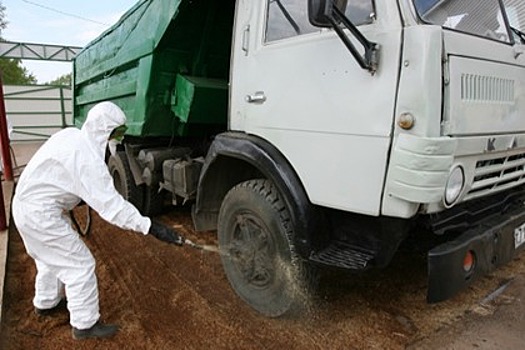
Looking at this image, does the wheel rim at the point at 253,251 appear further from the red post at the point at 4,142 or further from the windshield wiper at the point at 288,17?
the red post at the point at 4,142

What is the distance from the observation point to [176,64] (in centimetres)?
375

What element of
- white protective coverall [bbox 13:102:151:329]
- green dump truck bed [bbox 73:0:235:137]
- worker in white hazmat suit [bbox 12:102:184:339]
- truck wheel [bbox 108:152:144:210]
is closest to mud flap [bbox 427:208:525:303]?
worker in white hazmat suit [bbox 12:102:184:339]

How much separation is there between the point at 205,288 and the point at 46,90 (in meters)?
14.3

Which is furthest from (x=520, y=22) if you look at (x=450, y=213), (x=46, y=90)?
(x=46, y=90)

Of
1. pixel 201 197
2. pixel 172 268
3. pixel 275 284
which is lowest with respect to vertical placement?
pixel 172 268

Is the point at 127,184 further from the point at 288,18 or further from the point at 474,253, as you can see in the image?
the point at 474,253

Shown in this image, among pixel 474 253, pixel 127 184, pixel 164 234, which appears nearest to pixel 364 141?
pixel 474 253

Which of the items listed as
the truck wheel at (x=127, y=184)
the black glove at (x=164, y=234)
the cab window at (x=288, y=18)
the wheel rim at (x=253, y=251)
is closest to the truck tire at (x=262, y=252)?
the wheel rim at (x=253, y=251)

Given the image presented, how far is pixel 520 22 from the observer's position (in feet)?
9.07

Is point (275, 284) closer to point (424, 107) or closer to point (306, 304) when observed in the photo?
point (306, 304)

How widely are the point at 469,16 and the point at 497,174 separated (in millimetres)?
930

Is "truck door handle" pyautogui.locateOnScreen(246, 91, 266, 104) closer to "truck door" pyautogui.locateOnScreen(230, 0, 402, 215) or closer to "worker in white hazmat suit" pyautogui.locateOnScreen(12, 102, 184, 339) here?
"truck door" pyautogui.locateOnScreen(230, 0, 402, 215)

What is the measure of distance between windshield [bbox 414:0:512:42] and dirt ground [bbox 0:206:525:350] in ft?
6.05

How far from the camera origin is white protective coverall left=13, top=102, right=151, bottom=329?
7.91 ft
